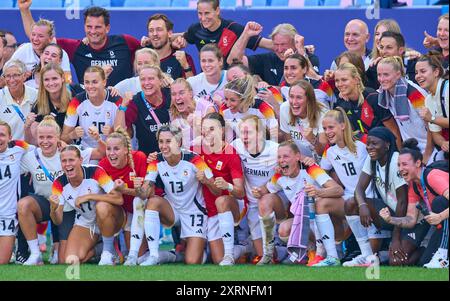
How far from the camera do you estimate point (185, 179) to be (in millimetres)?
10031

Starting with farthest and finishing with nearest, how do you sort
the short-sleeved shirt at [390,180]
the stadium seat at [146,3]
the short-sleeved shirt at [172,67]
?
the stadium seat at [146,3] → the short-sleeved shirt at [172,67] → the short-sleeved shirt at [390,180]

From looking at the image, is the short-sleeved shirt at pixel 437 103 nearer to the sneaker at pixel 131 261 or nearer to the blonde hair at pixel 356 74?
the blonde hair at pixel 356 74

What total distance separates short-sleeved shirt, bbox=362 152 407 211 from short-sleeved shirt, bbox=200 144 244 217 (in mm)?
1090

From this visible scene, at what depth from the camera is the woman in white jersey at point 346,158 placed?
973 centimetres

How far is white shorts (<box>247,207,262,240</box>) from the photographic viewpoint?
33.3ft

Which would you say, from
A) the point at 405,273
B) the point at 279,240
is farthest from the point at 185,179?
the point at 405,273

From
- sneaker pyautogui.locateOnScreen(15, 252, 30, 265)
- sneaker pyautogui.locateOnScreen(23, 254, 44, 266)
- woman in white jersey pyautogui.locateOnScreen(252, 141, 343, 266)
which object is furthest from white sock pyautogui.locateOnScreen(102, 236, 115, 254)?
woman in white jersey pyautogui.locateOnScreen(252, 141, 343, 266)

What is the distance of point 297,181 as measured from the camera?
32.6 feet

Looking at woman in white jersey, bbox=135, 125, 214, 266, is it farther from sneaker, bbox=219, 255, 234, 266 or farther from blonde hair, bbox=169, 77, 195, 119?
blonde hair, bbox=169, 77, 195, 119

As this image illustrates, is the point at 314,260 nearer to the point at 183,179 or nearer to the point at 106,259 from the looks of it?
the point at 183,179

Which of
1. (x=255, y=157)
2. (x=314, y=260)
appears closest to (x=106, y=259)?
(x=255, y=157)

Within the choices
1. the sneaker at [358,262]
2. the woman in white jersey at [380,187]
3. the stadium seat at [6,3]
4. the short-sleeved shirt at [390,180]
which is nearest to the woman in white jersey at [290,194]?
the sneaker at [358,262]

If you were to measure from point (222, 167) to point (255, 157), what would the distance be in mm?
306

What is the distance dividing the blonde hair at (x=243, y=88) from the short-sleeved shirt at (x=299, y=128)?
0.32m
